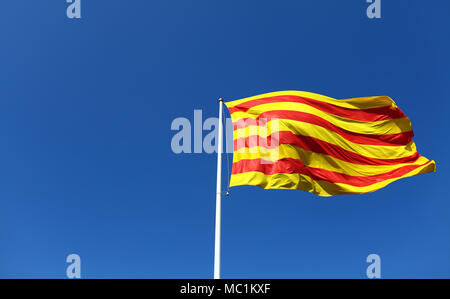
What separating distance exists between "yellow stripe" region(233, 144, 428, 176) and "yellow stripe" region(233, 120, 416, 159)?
622 mm

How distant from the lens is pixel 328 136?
16469mm

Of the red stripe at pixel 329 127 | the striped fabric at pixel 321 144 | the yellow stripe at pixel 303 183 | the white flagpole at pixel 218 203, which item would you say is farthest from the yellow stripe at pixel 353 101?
the white flagpole at pixel 218 203

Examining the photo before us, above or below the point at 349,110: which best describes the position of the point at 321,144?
below

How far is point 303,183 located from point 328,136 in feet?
9.08

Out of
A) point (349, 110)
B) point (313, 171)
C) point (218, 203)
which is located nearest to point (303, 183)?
point (313, 171)

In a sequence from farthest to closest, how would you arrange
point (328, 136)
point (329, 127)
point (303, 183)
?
point (329, 127) → point (328, 136) → point (303, 183)

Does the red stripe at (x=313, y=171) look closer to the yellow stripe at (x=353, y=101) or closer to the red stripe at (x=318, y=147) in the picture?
the red stripe at (x=318, y=147)

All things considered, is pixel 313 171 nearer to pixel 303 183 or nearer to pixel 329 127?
pixel 303 183

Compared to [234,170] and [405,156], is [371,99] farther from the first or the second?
[234,170]

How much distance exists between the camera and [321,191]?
15.4 m

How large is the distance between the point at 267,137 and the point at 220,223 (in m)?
4.13

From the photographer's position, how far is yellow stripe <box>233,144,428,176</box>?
15.1m

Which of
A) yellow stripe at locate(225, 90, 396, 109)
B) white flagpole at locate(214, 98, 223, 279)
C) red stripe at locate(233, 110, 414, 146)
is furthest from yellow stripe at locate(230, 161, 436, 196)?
yellow stripe at locate(225, 90, 396, 109)

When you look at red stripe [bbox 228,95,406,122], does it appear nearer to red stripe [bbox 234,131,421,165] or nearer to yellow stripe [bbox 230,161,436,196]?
red stripe [bbox 234,131,421,165]
